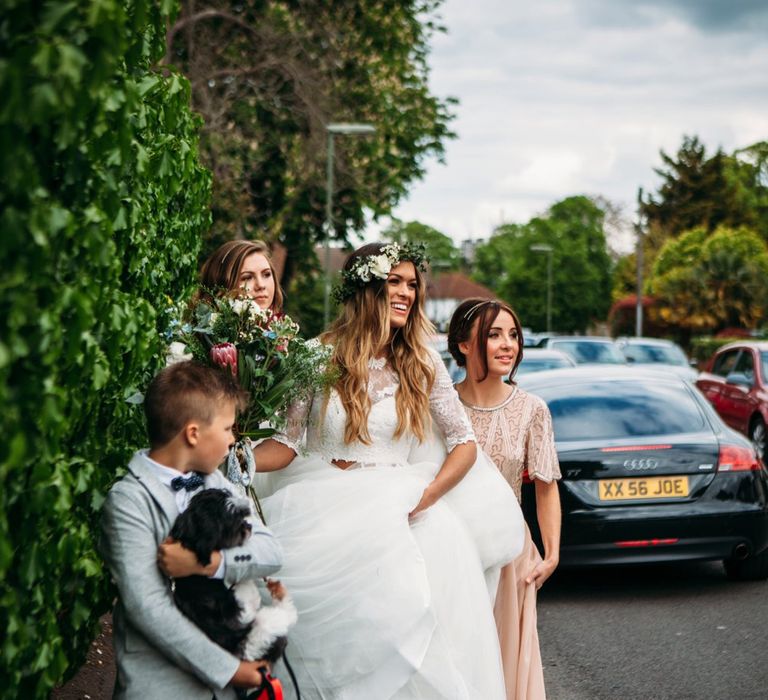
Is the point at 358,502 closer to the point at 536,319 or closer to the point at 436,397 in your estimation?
the point at 436,397

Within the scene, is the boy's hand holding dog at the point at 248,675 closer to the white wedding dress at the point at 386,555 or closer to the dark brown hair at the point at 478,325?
the white wedding dress at the point at 386,555

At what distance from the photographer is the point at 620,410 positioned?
8.18m

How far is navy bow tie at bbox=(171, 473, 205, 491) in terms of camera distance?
3025 mm

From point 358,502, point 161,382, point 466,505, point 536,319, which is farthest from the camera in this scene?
point 536,319

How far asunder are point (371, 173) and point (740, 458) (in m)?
17.2

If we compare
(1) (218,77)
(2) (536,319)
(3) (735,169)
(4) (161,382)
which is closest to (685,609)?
(4) (161,382)

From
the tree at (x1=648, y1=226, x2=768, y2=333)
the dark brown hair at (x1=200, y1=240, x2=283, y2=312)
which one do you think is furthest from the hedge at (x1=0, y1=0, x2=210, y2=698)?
the tree at (x1=648, y1=226, x2=768, y2=333)

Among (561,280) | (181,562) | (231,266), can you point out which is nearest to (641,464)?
(231,266)

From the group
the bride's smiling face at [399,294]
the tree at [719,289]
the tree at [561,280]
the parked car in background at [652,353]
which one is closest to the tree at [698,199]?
the tree at [561,280]

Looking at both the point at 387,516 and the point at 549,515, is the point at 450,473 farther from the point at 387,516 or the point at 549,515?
the point at 549,515

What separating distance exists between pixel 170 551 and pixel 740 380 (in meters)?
13.9

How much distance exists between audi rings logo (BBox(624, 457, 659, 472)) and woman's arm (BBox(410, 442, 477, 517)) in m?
3.56

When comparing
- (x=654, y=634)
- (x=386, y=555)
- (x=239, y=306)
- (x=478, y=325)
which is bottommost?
(x=654, y=634)

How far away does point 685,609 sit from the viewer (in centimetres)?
744
